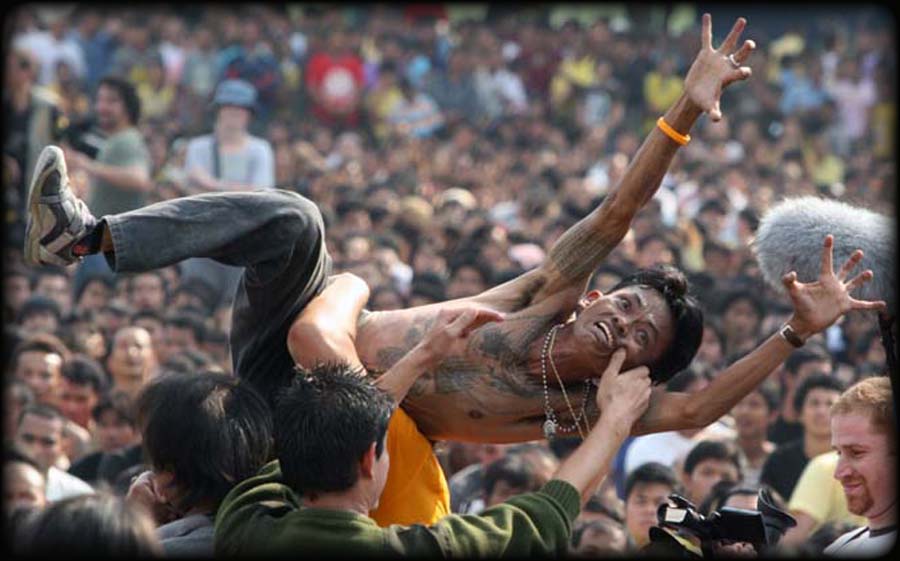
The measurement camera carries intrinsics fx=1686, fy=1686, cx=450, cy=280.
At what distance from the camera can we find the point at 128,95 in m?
10.7

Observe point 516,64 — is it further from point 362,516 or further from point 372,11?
point 362,516

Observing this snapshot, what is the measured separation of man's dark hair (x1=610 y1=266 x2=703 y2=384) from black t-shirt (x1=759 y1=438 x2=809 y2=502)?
2356 mm

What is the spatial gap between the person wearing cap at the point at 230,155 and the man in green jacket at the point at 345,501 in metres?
7.75

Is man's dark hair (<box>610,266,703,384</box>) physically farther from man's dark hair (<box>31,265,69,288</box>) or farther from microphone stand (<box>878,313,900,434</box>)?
man's dark hair (<box>31,265,69,288</box>)

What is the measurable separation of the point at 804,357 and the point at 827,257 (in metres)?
3.96

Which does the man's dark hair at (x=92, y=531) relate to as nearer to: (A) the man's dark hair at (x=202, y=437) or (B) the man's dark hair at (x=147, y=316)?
(A) the man's dark hair at (x=202, y=437)

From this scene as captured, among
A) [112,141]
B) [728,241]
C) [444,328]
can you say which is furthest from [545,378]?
[728,241]

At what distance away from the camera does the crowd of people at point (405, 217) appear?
415cm

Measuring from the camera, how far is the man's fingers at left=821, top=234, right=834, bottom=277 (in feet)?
15.6

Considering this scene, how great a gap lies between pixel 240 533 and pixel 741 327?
22.2ft

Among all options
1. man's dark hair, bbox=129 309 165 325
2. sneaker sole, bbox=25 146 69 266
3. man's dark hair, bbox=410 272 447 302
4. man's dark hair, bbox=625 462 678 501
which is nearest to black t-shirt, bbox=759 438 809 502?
man's dark hair, bbox=625 462 678 501

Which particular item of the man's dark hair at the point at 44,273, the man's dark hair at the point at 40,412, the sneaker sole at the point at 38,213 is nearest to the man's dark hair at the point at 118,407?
the man's dark hair at the point at 40,412

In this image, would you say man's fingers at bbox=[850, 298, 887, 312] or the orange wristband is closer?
man's fingers at bbox=[850, 298, 887, 312]

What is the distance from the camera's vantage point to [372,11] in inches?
838
